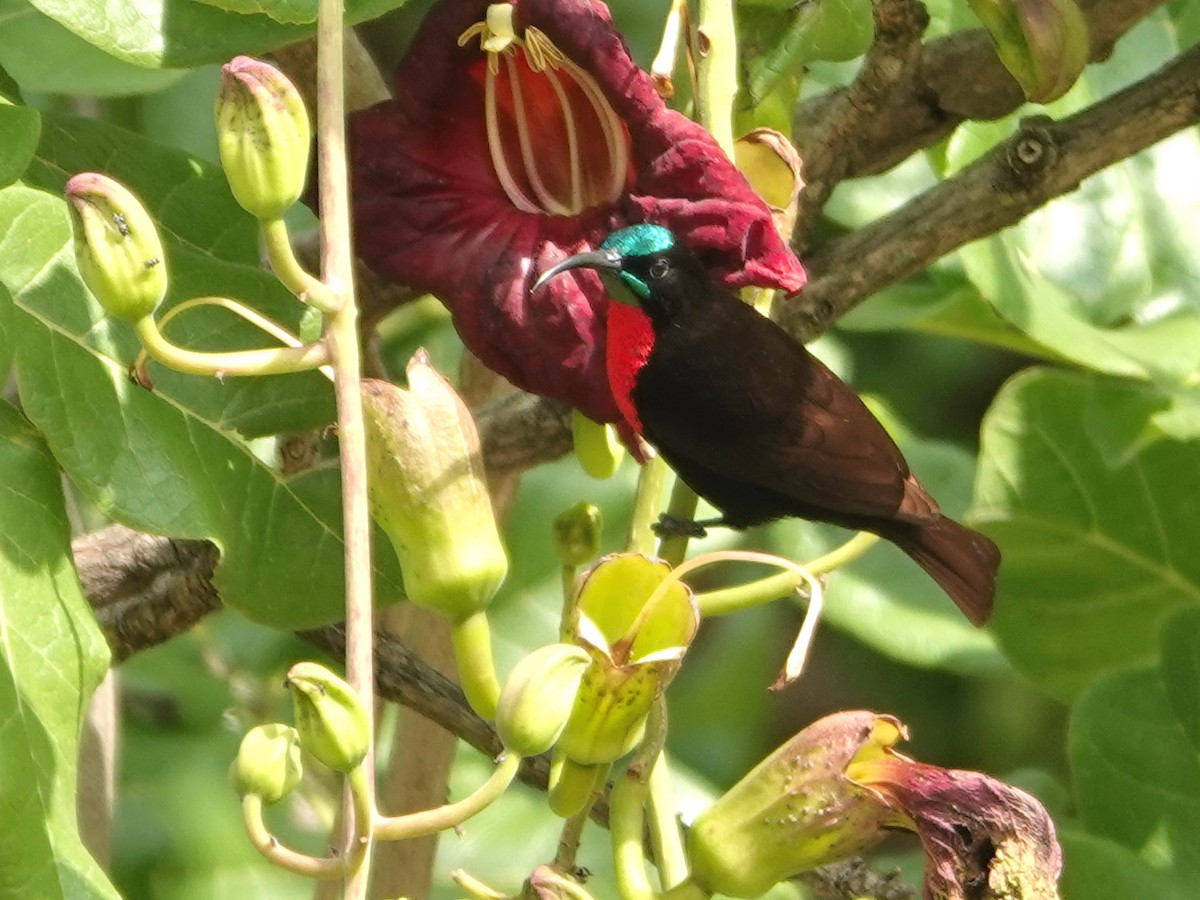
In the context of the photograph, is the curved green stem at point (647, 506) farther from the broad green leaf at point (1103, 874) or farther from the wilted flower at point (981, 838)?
the broad green leaf at point (1103, 874)

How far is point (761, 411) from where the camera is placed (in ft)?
3.62

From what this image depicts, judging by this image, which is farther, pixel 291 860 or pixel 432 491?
pixel 432 491

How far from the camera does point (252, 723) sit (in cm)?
167

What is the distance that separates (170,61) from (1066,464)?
2.70ft

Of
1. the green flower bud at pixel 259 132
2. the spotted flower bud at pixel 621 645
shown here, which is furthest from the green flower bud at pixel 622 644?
the green flower bud at pixel 259 132

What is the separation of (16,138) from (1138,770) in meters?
0.86

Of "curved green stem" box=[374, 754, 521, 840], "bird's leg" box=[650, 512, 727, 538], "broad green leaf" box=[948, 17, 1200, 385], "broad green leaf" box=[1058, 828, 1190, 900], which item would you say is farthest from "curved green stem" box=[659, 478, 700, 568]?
"broad green leaf" box=[948, 17, 1200, 385]

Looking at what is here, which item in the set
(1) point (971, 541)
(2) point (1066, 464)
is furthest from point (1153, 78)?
(2) point (1066, 464)

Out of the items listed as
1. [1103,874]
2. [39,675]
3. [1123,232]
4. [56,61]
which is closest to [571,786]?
[39,675]

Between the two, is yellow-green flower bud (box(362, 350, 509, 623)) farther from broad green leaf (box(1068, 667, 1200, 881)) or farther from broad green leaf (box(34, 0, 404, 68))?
broad green leaf (box(1068, 667, 1200, 881))

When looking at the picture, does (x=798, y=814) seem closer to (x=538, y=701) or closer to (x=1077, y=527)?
(x=538, y=701)

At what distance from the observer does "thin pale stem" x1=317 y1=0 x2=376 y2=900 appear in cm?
67

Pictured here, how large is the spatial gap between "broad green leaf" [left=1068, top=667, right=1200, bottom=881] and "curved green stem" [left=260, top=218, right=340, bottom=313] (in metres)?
0.77

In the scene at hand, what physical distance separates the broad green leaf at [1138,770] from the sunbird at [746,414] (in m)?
0.17
